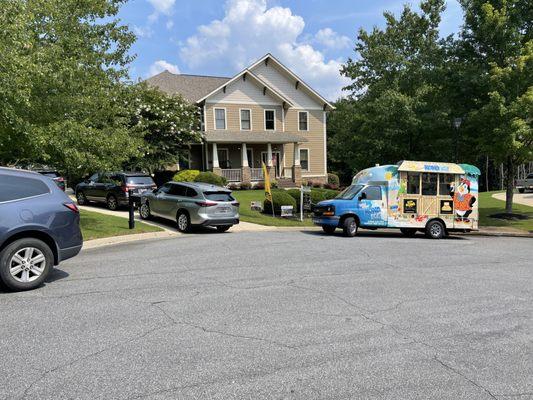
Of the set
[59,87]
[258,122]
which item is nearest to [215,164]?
A: [258,122]

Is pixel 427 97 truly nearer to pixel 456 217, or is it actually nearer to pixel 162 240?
pixel 456 217

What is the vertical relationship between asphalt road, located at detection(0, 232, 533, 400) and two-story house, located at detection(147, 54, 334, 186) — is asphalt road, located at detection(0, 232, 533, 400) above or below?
below

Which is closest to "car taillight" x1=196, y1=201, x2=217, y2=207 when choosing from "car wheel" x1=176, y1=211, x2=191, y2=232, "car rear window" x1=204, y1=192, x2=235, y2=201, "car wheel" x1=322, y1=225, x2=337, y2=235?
"car rear window" x1=204, y1=192, x2=235, y2=201

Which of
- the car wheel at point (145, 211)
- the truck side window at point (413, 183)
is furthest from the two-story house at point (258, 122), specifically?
the truck side window at point (413, 183)

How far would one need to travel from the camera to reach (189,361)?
4.36 m

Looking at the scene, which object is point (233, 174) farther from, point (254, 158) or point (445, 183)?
point (445, 183)

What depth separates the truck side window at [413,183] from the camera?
16703 mm

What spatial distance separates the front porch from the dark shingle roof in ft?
13.8

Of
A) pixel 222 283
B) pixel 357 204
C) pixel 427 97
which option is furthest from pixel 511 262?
pixel 427 97

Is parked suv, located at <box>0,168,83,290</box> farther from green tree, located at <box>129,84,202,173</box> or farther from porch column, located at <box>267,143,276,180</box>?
porch column, located at <box>267,143,276,180</box>

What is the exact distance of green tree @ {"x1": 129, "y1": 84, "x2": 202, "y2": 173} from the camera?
28078 mm

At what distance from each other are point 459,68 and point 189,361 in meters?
21.8

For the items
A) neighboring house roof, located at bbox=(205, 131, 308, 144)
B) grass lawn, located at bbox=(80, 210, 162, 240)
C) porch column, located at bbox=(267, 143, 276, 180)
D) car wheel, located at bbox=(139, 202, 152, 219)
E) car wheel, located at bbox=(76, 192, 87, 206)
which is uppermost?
neighboring house roof, located at bbox=(205, 131, 308, 144)

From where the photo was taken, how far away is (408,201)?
16.7 m
